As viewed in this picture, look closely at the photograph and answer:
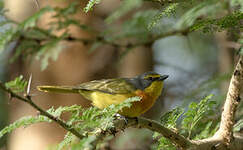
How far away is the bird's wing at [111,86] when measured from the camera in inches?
154

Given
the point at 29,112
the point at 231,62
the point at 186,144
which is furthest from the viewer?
the point at 29,112

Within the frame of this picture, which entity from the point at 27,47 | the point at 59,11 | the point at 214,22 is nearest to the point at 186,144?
the point at 214,22

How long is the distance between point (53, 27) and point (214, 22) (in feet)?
8.55

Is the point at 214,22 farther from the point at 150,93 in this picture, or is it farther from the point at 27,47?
the point at 27,47

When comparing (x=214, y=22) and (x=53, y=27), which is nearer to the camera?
(x=214, y=22)

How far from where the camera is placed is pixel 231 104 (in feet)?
7.55

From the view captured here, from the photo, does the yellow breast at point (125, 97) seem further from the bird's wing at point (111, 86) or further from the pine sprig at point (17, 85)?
the pine sprig at point (17, 85)

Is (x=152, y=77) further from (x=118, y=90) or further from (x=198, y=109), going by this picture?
(x=198, y=109)

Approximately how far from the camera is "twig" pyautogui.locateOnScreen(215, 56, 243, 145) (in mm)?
2113

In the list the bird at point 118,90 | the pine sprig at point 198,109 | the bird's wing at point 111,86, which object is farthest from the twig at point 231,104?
the bird's wing at point 111,86

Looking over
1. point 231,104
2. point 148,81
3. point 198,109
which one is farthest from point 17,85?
point 148,81

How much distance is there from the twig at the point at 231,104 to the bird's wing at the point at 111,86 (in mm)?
1663

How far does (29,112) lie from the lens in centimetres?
578

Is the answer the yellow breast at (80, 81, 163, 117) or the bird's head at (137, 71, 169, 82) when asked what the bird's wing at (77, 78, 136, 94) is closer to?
the yellow breast at (80, 81, 163, 117)
